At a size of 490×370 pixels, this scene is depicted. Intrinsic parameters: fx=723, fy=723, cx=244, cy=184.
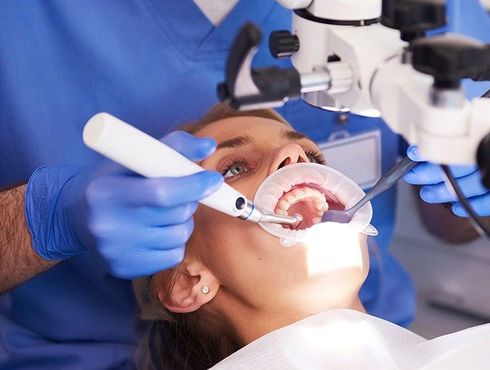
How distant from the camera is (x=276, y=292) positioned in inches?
54.0

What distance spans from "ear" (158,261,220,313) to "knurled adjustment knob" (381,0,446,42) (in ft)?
2.42

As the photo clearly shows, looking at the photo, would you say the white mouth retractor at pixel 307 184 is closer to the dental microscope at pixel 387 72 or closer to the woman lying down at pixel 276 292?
the woman lying down at pixel 276 292

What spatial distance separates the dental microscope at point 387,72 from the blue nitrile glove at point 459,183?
0.50m

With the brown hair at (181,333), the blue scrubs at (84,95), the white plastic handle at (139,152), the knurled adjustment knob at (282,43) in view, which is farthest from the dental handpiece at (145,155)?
the blue scrubs at (84,95)

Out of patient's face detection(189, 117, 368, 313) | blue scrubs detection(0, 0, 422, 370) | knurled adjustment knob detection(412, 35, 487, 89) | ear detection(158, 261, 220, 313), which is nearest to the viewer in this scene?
knurled adjustment knob detection(412, 35, 487, 89)

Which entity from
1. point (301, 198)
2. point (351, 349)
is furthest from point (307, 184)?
point (351, 349)

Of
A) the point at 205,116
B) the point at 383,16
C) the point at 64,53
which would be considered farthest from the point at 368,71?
the point at 64,53

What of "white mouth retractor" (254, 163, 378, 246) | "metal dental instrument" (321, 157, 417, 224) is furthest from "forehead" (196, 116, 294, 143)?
"metal dental instrument" (321, 157, 417, 224)

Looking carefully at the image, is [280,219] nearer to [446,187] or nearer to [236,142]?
[236,142]

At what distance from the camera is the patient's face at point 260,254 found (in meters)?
1.35

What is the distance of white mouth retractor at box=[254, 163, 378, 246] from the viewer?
1.32 metres

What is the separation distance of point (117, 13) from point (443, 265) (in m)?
1.24

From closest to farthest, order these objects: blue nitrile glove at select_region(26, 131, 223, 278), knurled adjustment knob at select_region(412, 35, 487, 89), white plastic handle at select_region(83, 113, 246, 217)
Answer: knurled adjustment knob at select_region(412, 35, 487, 89), white plastic handle at select_region(83, 113, 246, 217), blue nitrile glove at select_region(26, 131, 223, 278)

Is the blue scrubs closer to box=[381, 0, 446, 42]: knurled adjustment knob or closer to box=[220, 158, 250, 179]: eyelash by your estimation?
box=[220, 158, 250, 179]: eyelash
